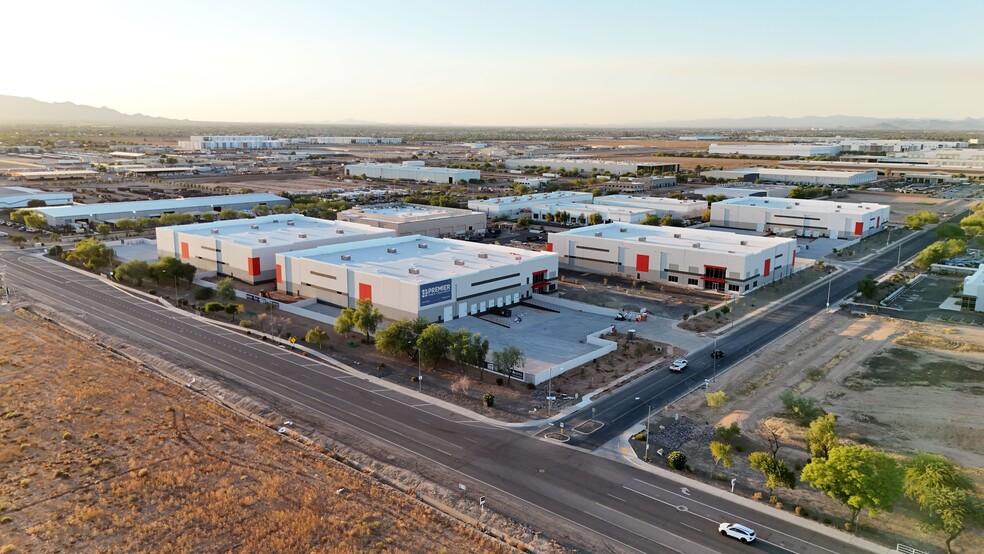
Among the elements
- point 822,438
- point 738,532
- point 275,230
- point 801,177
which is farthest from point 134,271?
point 801,177

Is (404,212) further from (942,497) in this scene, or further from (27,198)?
(942,497)

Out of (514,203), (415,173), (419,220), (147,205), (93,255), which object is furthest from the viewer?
(415,173)

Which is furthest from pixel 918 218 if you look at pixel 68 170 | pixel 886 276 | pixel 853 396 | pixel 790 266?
pixel 68 170

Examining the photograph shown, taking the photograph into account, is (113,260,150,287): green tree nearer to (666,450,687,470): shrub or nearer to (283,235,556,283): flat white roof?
(283,235,556,283): flat white roof

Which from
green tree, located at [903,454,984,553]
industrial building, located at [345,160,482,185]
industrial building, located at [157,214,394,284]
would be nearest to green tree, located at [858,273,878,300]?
green tree, located at [903,454,984,553]

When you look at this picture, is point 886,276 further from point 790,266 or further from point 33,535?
point 33,535
